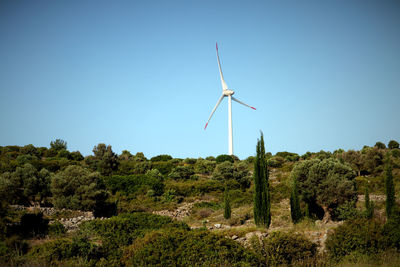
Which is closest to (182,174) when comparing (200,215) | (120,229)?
(200,215)

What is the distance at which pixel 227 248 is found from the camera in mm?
9875

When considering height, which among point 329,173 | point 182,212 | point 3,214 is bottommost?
point 182,212

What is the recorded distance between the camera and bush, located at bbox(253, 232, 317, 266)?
942 cm

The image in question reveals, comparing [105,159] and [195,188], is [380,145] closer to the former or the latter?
[195,188]

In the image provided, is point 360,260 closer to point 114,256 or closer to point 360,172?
point 114,256

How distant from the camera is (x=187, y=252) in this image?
927 centimetres

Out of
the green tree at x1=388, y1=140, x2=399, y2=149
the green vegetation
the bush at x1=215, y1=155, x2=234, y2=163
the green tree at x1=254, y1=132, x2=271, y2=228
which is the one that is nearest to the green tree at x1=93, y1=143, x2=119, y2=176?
the green vegetation

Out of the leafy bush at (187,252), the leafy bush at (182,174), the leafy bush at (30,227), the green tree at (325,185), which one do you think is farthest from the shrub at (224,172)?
the leafy bush at (187,252)

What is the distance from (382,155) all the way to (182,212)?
32004mm

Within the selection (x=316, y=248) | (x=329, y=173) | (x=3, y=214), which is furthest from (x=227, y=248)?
(x=329, y=173)

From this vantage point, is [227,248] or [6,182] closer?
[227,248]

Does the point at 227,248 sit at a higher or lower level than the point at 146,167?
lower

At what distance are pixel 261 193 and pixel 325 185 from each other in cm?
723

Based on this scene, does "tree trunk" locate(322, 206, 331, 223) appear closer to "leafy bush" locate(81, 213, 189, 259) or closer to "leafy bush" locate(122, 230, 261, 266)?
"leafy bush" locate(81, 213, 189, 259)
